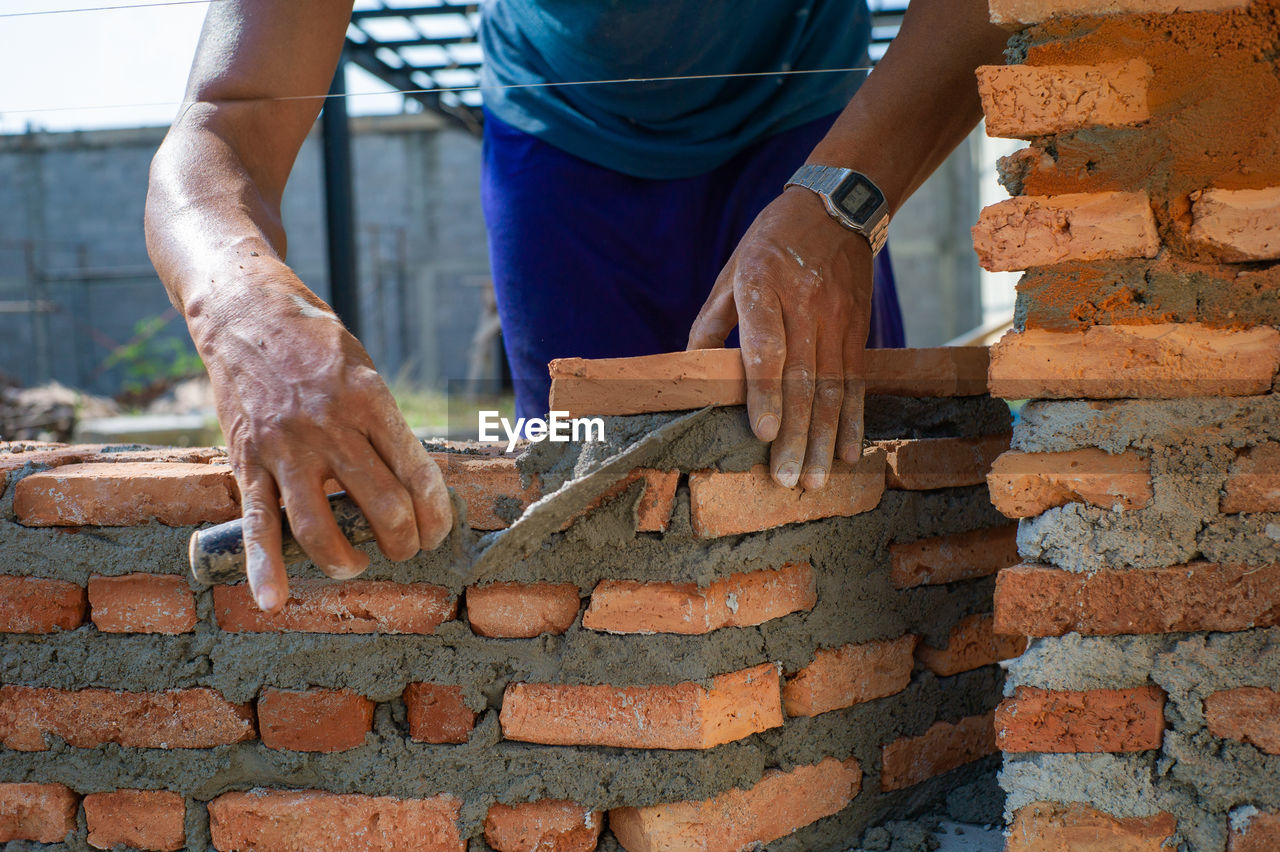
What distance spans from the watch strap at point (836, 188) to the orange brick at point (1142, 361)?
12.8 inches

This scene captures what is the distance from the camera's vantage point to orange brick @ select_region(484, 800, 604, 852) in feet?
4.72

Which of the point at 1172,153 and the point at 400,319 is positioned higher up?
the point at 400,319

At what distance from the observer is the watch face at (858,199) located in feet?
4.94

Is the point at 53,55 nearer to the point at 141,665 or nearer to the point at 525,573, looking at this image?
the point at 141,665

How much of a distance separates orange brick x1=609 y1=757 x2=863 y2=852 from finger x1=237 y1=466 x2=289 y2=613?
0.63m

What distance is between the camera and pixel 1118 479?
129cm

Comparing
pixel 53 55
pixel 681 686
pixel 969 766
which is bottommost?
pixel 969 766

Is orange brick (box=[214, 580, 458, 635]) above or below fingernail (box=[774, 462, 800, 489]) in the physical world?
below

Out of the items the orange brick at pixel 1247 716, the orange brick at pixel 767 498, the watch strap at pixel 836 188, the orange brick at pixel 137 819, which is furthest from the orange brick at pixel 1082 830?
the orange brick at pixel 137 819

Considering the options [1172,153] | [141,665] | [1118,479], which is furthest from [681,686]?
[1172,153]

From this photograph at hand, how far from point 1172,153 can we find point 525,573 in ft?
3.52

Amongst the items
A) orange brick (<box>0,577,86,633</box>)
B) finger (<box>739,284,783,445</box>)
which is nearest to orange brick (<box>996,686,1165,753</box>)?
finger (<box>739,284,783,445</box>)

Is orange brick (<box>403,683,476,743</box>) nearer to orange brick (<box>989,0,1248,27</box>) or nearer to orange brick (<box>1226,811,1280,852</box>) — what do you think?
orange brick (<box>1226,811,1280,852</box>)

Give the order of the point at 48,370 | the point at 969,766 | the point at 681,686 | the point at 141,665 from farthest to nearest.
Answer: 1. the point at 48,370
2. the point at 969,766
3. the point at 141,665
4. the point at 681,686
